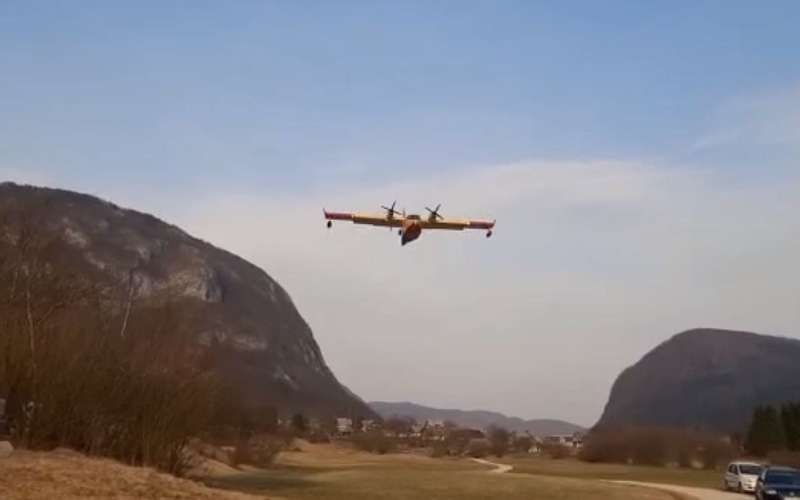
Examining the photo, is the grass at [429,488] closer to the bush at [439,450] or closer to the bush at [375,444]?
the bush at [375,444]

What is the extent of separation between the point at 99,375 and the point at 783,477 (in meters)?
Result: 24.6

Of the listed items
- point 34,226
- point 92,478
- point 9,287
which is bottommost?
point 92,478

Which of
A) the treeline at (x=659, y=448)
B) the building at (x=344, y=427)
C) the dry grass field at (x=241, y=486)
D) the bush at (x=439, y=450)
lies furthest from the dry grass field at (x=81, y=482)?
the building at (x=344, y=427)

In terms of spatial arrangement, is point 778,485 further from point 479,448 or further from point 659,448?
point 479,448

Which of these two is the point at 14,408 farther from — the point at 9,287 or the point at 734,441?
the point at 734,441

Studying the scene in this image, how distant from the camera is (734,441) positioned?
120562 mm

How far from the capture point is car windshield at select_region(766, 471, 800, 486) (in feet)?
128

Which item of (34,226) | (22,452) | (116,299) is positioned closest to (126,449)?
(22,452)

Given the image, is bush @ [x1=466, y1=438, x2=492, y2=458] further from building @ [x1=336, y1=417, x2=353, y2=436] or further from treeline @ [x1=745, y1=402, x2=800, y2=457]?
treeline @ [x1=745, y1=402, x2=800, y2=457]

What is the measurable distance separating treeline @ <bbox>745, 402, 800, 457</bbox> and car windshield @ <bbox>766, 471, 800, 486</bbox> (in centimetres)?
5966

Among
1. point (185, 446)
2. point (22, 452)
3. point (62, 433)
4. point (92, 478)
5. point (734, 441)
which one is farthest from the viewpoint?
point (734, 441)

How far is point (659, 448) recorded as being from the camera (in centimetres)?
11188

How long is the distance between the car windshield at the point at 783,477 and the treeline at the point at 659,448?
6483 cm

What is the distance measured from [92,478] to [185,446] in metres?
12.5
